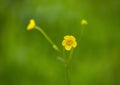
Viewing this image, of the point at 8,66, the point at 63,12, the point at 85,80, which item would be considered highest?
the point at 63,12

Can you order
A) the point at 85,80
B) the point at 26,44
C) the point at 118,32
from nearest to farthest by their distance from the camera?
the point at 85,80
the point at 118,32
the point at 26,44

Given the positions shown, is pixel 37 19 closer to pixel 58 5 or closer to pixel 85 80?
pixel 58 5

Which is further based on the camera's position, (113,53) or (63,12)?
(63,12)

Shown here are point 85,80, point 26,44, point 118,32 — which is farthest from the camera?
point 26,44

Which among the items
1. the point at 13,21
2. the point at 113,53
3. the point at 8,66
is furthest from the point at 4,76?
the point at 113,53

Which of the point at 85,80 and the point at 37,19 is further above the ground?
the point at 37,19

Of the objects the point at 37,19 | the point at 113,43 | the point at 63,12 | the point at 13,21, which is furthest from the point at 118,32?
the point at 13,21
